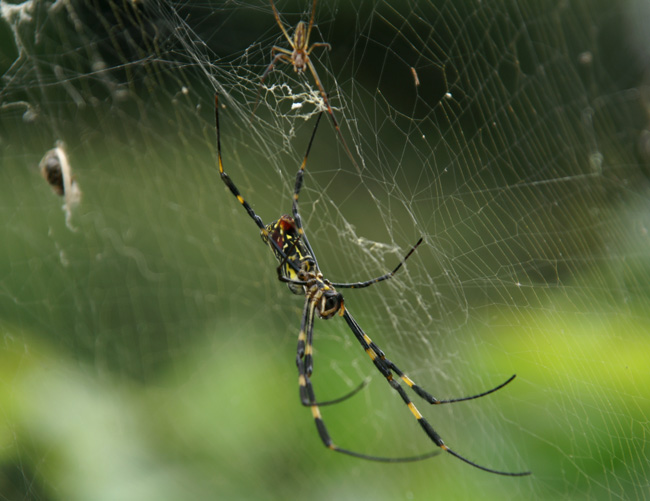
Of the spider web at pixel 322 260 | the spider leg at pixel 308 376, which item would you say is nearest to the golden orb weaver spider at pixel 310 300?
the spider leg at pixel 308 376

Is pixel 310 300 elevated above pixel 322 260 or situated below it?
above

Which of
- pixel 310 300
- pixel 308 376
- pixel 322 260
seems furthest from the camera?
pixel 322 260

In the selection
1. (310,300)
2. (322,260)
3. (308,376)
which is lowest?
(322,260)

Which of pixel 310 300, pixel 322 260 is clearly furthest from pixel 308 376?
pixel 322 260

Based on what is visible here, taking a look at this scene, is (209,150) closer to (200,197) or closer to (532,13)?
(200,197)

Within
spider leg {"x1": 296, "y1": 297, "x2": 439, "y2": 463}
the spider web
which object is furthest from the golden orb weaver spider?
the spider web

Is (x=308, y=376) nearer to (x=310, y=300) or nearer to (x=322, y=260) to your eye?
(x=310, y=300)

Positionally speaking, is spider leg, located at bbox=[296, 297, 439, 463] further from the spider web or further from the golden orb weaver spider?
the spider web

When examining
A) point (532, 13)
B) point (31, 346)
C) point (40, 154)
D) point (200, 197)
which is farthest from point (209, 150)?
point (532, 13)

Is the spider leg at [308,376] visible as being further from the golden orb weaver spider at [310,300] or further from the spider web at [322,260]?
the spider web at [322,260]
